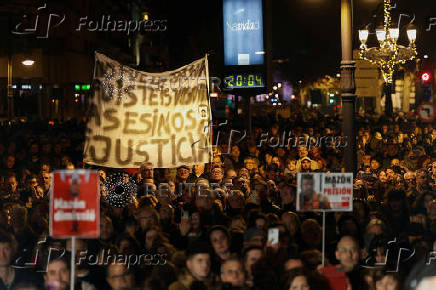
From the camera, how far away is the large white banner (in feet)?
36.3

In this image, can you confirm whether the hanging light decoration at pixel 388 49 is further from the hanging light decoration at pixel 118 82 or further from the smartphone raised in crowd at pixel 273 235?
the smartphone raised in crowd at pixel 273 235

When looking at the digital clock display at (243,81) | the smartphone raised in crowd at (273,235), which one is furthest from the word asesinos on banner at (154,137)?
the digital clock display at (243,81)

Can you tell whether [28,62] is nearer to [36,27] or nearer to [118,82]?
[36,27]

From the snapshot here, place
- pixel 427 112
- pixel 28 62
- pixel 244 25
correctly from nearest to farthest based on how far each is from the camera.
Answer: pixel 427 112 → pixel 244 25 → pixel 28 62

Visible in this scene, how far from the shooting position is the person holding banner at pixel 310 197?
7387mm

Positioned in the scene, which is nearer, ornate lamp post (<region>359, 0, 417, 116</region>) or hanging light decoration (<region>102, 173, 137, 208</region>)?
hanging light decoration (<region>102, 173, 137, 208</region>)

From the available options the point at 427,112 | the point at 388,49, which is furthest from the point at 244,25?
the point at 427,112

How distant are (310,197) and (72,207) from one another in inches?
88.3

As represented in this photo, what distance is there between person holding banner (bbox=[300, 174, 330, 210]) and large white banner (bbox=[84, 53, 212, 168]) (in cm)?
421

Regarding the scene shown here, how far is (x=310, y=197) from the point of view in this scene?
7.42 meters

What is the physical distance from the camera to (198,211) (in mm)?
8469
